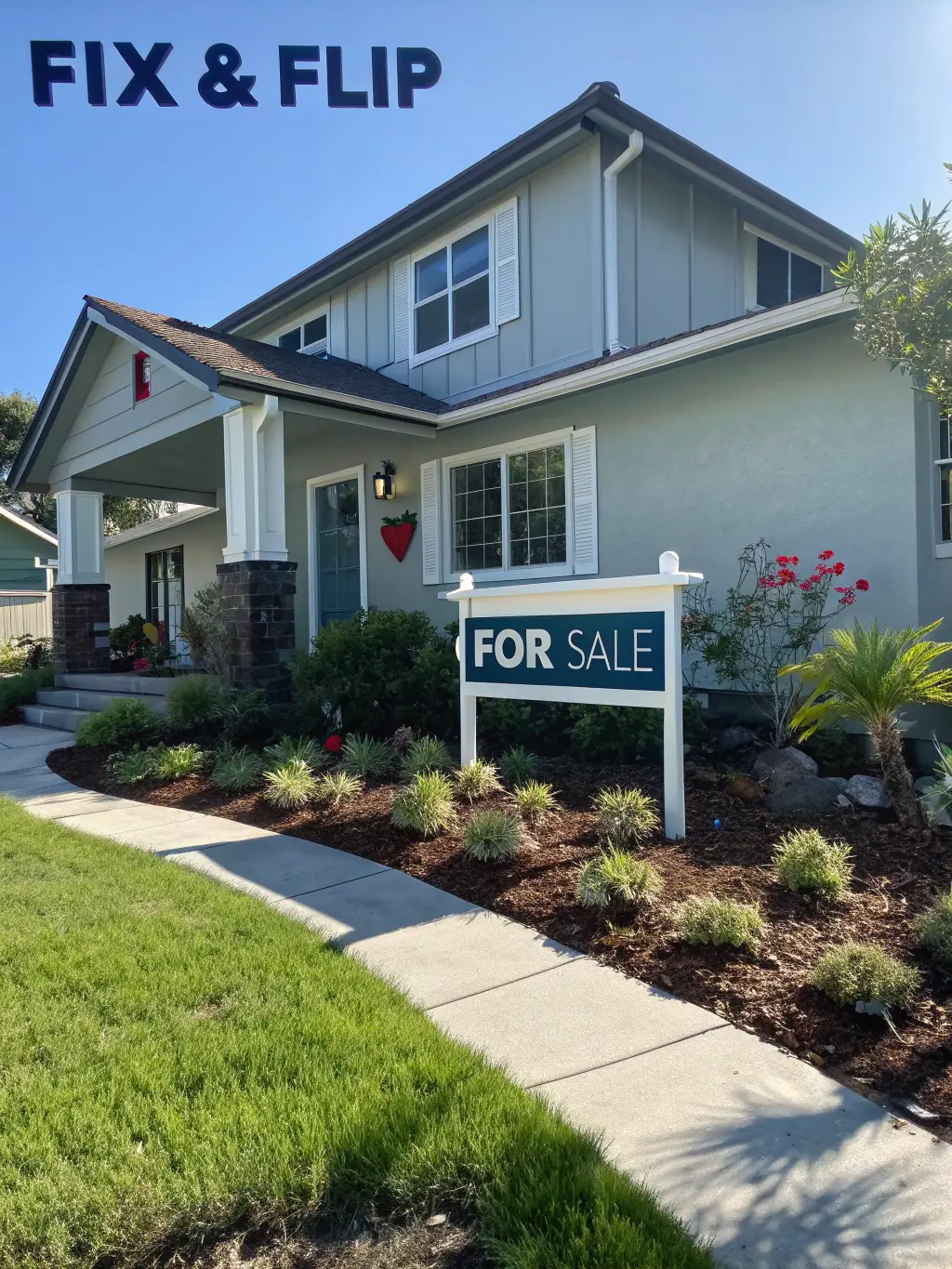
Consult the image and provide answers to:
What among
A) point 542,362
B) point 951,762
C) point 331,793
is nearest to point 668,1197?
point 951,762

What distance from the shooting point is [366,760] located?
6.85 metres

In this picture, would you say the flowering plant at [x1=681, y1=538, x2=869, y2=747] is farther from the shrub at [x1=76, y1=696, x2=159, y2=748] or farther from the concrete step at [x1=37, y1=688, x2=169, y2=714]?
the concrete step at [x1=37, y1=688, x2=169, y2=714]

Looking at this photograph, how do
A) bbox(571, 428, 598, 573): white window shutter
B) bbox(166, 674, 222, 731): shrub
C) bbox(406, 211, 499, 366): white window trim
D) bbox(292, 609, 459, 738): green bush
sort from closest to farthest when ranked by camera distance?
1. bbox(292, 609, 459, 738): green bush
2. bbox(166, 674, 222, 731): shrub
3. bbox(571, 428, 598, 573): white window shutter
4. bbox(406, 211, 499, 366): white window trim

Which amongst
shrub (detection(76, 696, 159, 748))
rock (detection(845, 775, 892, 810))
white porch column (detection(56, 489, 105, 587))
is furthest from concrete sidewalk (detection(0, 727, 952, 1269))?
white porch column (detection(56, 489, 105, 587))

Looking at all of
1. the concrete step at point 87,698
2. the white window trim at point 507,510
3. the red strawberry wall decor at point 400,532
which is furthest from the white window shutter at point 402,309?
the concrete step at point 87,698

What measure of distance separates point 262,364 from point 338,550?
343 cm

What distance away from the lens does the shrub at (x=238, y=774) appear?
22.4ft

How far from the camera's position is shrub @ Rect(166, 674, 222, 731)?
8641mm

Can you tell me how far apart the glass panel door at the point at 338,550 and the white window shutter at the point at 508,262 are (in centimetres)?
329

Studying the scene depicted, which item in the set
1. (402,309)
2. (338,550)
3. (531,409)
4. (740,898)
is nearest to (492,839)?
(740,898)

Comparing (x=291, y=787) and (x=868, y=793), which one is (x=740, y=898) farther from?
(x=291, y=787)

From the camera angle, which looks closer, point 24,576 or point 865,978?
point 865,978

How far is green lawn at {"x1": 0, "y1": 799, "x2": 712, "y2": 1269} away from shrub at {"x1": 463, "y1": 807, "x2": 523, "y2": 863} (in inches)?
49.0

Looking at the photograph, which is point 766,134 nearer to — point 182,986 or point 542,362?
point 542,362
